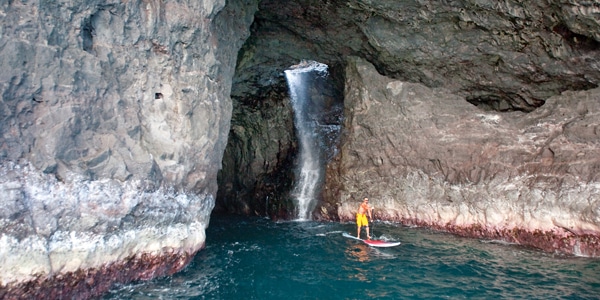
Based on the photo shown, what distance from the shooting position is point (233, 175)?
85.7 feet

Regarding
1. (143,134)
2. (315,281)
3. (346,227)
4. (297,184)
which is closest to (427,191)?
(346,227)

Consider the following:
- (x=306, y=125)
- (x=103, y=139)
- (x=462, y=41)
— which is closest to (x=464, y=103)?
(x=462, y=41)

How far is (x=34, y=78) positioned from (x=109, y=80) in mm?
1759

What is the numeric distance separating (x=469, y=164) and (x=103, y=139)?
13.2 metres

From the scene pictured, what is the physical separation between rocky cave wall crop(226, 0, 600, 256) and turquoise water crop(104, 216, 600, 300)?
65.4 inches

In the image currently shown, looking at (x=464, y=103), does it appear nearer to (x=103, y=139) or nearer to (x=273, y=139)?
(x=273, y=139)

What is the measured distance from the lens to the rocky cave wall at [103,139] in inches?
350

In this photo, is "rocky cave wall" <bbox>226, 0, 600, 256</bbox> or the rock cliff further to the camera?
"rocky cave wall" <bbox>226, 0, 600, 256</bbox>

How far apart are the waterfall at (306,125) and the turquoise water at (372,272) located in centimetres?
571

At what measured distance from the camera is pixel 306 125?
23.8 meters

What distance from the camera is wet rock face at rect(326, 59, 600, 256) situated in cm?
1459

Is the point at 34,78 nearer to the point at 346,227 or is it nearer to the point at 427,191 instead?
the point at 346,227

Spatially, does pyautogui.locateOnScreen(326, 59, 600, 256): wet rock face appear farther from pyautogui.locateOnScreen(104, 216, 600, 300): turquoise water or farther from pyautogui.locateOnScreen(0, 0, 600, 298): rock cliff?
pyautogui.locateOnScreen(104, 216, 600, 300): turquoise water

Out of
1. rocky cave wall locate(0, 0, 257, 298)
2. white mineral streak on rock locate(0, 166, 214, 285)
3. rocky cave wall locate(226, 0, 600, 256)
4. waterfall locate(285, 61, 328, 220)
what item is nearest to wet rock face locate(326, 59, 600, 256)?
rocky cave wall locate(226, 0, 600, 256)
